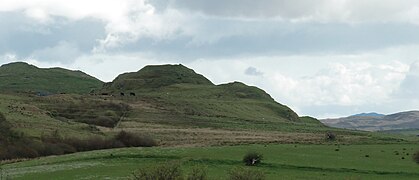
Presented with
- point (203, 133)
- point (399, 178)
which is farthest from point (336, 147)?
point (203, 133)

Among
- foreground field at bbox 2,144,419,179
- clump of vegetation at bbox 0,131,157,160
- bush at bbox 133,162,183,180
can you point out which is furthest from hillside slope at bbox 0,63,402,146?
bush at bbox 133,162,183,180

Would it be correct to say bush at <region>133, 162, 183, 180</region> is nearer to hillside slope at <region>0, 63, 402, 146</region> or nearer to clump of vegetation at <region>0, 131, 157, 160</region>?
clump of vegetation at <region>0, 131, 157, 160</region>

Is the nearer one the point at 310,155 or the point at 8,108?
the point at 310,155

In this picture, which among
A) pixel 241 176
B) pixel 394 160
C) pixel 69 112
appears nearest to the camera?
pixel 241 176

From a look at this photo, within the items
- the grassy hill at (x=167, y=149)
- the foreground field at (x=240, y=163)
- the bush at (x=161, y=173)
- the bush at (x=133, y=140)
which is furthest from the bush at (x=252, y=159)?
the bush at (x=133, y=140)

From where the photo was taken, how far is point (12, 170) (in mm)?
66625

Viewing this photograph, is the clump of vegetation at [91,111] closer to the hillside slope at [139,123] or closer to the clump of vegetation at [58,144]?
the hillside slope at [139,123]

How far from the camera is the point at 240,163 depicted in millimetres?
71812

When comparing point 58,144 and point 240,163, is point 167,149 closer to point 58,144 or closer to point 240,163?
point 240,163

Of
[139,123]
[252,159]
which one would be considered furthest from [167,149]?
[139,123]

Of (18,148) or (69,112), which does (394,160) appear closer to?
(18,148)

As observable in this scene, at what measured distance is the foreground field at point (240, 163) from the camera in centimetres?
6269

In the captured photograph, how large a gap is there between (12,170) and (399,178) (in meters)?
44.7

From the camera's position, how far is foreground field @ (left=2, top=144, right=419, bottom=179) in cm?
6269
